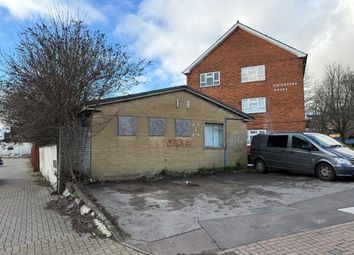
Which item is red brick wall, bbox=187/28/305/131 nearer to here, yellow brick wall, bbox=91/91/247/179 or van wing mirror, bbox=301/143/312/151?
yellow brick wall, bbox=91/91/247/179

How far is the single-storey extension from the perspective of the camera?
13.3 m

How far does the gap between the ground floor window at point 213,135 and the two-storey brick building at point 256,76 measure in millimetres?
12913

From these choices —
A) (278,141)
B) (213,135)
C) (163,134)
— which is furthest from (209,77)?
(163,134)

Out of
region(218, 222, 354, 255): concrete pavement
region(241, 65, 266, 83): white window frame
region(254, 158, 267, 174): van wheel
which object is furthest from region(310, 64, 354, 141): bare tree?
region(218, 222, 354, 255): concrete pavement

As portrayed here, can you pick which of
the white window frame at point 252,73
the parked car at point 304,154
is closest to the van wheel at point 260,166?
the parked car at point 304,154

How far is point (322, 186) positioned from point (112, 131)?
7744 mm

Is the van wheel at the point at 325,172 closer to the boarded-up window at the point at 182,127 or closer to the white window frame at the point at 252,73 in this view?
the boarded-up window at the point at 182,127

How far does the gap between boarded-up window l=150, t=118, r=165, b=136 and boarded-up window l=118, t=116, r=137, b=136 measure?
31.8 inches

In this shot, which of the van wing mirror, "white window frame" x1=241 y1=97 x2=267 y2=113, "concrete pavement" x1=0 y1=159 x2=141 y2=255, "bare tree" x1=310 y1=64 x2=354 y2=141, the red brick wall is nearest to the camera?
"concrete pavement" x1=0 y1=159 x2=141 y2=255

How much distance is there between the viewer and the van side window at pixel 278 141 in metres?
15.2

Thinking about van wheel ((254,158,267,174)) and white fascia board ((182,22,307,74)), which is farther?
white fascia board ((182,22,307,74))

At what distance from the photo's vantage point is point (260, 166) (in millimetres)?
16484

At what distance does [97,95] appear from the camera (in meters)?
12.4

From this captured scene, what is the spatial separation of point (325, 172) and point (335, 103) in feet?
113
